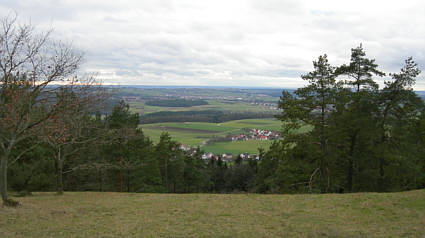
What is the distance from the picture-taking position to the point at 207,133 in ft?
258

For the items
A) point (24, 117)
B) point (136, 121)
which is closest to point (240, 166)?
point (136, 121)

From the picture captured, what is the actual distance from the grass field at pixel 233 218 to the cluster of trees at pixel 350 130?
3706mm

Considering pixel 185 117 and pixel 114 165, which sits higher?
pixel 114 165

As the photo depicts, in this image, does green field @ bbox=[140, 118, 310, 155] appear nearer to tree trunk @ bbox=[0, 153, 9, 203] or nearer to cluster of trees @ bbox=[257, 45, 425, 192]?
cluster of trees @ bbox=[257, 45, 425, 192]

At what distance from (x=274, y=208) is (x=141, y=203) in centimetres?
616

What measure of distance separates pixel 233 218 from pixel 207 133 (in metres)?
69.1

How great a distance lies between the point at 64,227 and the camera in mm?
8039

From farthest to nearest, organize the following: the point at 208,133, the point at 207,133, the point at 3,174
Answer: the point at 208,133 < the point at 207,133 < the point at 3,174

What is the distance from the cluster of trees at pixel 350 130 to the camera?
15727mm

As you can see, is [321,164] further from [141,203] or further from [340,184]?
[141,203]

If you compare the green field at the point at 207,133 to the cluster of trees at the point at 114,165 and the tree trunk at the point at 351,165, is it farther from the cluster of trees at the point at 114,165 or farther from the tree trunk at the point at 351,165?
the tree trunk at the point at 351,165

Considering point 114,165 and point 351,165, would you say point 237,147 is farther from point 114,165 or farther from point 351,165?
point 114,165

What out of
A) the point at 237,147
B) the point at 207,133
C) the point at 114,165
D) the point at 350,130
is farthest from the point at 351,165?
the point at 207,133

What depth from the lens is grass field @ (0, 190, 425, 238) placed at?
25.2 feet
